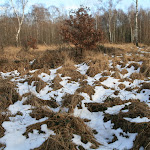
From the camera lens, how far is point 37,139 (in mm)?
2471

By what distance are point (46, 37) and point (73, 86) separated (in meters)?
27.8

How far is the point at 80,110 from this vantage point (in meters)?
3.60

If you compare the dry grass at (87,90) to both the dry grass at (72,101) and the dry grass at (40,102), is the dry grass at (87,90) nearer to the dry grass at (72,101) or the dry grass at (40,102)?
the dry grass at (72,101)

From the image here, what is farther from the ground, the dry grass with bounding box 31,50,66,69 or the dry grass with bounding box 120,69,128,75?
the dry grass with bounding box 31,50,66,69

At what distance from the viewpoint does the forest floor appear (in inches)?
95.1

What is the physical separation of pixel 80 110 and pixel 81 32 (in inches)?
210

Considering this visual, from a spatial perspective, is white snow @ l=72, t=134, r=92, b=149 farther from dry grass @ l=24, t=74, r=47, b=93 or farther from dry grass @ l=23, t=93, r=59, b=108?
dry grass @ l=24, t=74, r=47, b=93

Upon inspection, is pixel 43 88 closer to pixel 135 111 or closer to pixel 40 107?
pixel 40 107

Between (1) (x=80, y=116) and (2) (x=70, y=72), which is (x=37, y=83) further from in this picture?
(1) (x=80, y=116)

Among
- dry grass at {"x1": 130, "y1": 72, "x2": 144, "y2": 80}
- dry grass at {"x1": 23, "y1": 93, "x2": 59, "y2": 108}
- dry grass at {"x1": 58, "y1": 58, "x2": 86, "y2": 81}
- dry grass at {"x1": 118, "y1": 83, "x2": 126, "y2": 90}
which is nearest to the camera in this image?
dry grass at {"x1": 23, "y1": 93, "x2": 59, "y2": 108}

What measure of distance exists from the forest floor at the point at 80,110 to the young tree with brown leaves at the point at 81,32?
64.8 inches

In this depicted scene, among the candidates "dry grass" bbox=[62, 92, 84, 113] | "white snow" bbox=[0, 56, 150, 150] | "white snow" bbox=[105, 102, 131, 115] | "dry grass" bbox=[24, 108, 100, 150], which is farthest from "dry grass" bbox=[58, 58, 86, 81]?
"dry grass" bbox=[24, 108, 100, 150]

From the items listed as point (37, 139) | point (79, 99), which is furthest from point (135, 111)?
point (37, 139)

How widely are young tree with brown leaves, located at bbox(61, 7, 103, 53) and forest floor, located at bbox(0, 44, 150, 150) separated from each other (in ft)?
5.40
